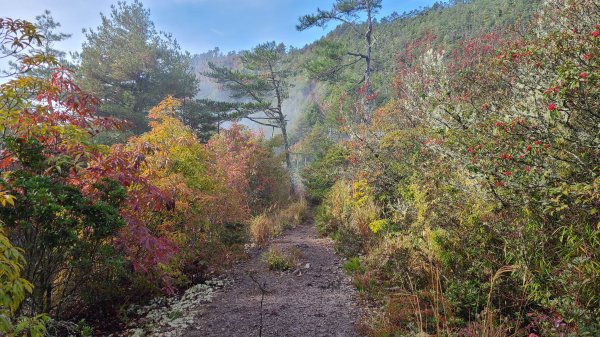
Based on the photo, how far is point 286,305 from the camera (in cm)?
460

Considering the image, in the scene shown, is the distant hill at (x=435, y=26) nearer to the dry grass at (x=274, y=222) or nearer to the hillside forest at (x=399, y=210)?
the dry grass at (x=274, y=222)

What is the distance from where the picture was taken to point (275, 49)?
60.7 ft

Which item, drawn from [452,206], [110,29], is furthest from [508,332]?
[110,29]

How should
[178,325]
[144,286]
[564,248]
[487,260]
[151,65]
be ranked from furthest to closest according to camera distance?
1. [151,65]
2. [144,286]
3. [178,325]
4. [487,260]
5. [564,248]

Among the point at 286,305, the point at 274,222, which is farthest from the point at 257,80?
the point at 286,305

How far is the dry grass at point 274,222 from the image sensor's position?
8.95 meters

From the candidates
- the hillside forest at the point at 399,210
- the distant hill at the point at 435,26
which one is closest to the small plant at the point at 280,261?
the hillside forest at the point at 399,210

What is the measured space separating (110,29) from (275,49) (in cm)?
926

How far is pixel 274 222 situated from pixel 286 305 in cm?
672

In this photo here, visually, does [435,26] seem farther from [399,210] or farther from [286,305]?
[286,305]

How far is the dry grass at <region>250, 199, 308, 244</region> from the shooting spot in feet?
29.3

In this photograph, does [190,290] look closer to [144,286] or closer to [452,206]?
[144,286]

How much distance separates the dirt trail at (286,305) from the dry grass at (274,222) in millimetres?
2176

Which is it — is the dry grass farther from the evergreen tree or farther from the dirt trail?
the evergreen tree
